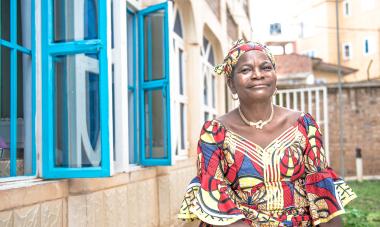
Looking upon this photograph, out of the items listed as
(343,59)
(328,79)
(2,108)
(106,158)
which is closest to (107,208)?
(106,158)

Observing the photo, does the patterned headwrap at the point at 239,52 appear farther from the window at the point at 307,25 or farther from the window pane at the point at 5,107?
the window at the point at 307,25

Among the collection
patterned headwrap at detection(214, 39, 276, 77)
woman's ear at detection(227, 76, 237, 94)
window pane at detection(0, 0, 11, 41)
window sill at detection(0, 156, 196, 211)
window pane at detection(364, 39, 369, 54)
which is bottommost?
window sill at detection(0, 156, 196, 211)

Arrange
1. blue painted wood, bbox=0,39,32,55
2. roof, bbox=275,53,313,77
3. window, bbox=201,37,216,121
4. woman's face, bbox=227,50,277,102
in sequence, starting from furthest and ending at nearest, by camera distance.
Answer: roof, bbox=275,53,313,77 < window, bbox=201,37,216,121 < blue painted wood, bbox=0,39,32,55 < woman's face, bbox=227,50,277,102

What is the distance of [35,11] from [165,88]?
1.99 m

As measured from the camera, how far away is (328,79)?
1340 inches

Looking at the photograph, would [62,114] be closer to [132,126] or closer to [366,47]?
[132,126]

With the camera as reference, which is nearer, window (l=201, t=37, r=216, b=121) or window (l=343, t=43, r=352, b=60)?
window (l=201, t=37, r=216, b=121)

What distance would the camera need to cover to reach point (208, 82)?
1070 cm

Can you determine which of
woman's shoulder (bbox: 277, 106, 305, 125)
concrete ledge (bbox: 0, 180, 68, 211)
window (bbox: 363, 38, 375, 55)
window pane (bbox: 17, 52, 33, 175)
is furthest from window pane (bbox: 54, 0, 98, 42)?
window (bbox: 363, 38, 375, 55)

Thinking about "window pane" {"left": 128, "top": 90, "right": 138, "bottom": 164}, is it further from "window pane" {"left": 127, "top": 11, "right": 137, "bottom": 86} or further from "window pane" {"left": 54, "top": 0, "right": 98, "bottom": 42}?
"window pane" {"left": 54, "top": 0, "right": 98, "bottom": 42}

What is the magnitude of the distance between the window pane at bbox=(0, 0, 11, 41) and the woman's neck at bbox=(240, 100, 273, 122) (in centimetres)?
163

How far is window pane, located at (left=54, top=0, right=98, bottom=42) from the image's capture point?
3.48 m

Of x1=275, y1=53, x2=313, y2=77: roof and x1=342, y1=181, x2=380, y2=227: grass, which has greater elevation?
x1=275, y1=53, x2=313, y2=77: roof

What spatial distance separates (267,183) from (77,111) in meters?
1.65
